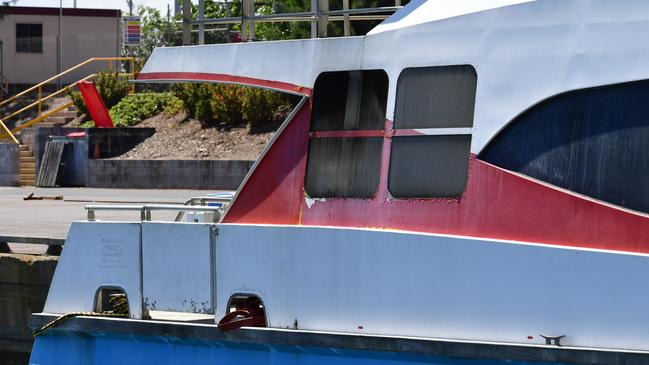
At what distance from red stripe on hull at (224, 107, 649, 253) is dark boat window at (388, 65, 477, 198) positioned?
78 mm

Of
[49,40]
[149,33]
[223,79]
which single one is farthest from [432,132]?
[149,33]

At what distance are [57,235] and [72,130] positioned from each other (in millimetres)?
17073

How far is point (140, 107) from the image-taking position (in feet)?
115

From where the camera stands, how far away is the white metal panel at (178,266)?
8.40 m

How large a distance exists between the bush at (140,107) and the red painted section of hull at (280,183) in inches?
1016

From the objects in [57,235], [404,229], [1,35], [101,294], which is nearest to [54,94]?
[1,35]

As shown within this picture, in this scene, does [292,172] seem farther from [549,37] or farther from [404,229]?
[549,37]

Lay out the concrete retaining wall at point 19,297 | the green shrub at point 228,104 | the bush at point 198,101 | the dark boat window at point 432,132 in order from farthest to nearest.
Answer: the bush at point 198,101 → the green shrub at point 228,104 → the concrete retaining wall at point 19,297 → the dark boat window at point 432,132

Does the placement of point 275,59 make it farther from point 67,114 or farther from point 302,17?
point 67,114

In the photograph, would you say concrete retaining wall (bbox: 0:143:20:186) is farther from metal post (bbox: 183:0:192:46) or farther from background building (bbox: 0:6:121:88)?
metal post (bbox: 183:0:192:46)

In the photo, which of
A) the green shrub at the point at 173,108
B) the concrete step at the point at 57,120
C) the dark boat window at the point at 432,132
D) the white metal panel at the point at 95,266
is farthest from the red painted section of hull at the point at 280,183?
the concrete step at the point at 57,120

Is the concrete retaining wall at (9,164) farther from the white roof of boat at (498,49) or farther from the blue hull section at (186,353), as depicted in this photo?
the white roof of boat at (498,49)

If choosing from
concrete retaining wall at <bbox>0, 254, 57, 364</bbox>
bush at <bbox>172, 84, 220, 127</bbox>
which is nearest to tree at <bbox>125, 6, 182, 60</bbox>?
bush at <bbox>172, 84, 220, 127</bbox>

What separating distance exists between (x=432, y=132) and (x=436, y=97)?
0.73 feet
